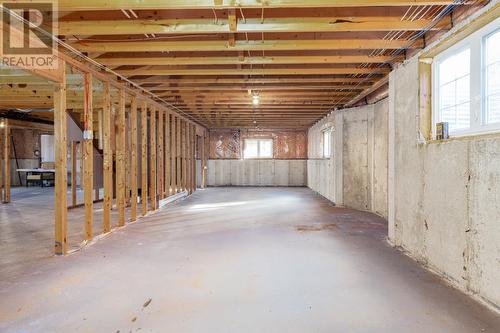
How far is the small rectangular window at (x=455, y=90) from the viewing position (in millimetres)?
2613

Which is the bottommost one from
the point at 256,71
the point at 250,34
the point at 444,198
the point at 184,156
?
the point at 444,198

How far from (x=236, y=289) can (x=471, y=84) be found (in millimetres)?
2613

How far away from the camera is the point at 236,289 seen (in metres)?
2.48

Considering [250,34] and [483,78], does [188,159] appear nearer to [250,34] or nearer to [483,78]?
[250,34]

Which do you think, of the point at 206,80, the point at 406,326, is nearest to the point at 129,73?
the point at 206,80

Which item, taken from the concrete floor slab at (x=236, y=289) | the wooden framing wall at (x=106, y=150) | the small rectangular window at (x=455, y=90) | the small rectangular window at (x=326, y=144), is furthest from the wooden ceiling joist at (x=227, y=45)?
the small rectangular window at (x=326, y=144)

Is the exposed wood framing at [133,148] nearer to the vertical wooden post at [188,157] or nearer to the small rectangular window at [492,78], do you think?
the vertical wooden post at [188,157]

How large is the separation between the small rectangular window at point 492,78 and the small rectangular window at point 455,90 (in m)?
0.20

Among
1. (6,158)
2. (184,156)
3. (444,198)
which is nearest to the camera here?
(444,198)

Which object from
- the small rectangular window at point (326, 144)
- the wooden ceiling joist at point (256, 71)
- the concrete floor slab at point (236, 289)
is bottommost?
the concrete floor slab at point (236, 289)

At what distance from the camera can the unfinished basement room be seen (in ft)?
7.10

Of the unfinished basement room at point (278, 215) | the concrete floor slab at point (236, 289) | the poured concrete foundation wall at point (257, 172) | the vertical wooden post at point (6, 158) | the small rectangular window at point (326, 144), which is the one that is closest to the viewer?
the concrete floor slab at point (236, 289)

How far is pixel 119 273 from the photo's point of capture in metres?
2.84

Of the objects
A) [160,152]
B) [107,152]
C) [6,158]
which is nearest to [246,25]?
[107,152]
